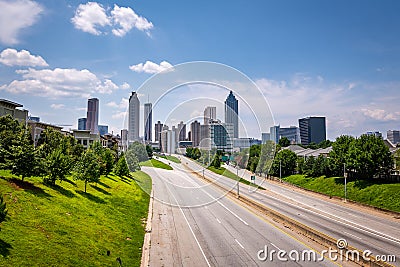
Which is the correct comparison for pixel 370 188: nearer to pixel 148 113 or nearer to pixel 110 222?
pixel 110 222

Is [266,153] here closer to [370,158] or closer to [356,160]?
[370,158]

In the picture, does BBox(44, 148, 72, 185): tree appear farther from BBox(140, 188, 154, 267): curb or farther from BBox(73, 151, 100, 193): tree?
BBox(140, 188, 154, 267): curb

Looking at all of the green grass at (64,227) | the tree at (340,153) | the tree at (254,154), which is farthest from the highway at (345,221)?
the tree at (340,153)

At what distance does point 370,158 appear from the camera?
47781mm

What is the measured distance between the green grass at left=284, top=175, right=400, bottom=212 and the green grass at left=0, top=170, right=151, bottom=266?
3274cm

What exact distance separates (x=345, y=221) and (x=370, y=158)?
818 inches

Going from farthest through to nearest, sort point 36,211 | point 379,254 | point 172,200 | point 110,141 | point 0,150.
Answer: point 110,141
point 172,200
point 0,150
point 379,254
point 36,211

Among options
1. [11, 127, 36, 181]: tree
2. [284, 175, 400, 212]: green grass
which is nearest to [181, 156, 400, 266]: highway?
[284, 175, 400, 212]: green grass

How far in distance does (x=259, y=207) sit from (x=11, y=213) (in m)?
24.9

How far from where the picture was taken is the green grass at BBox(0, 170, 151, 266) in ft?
43.4

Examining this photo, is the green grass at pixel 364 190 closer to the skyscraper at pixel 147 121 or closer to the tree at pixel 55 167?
the skyscraper at pixel 147 121

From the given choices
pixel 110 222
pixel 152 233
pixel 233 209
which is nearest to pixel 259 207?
pixel 233 209

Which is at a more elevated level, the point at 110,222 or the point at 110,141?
the point at 110,141

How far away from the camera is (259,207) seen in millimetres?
33625
